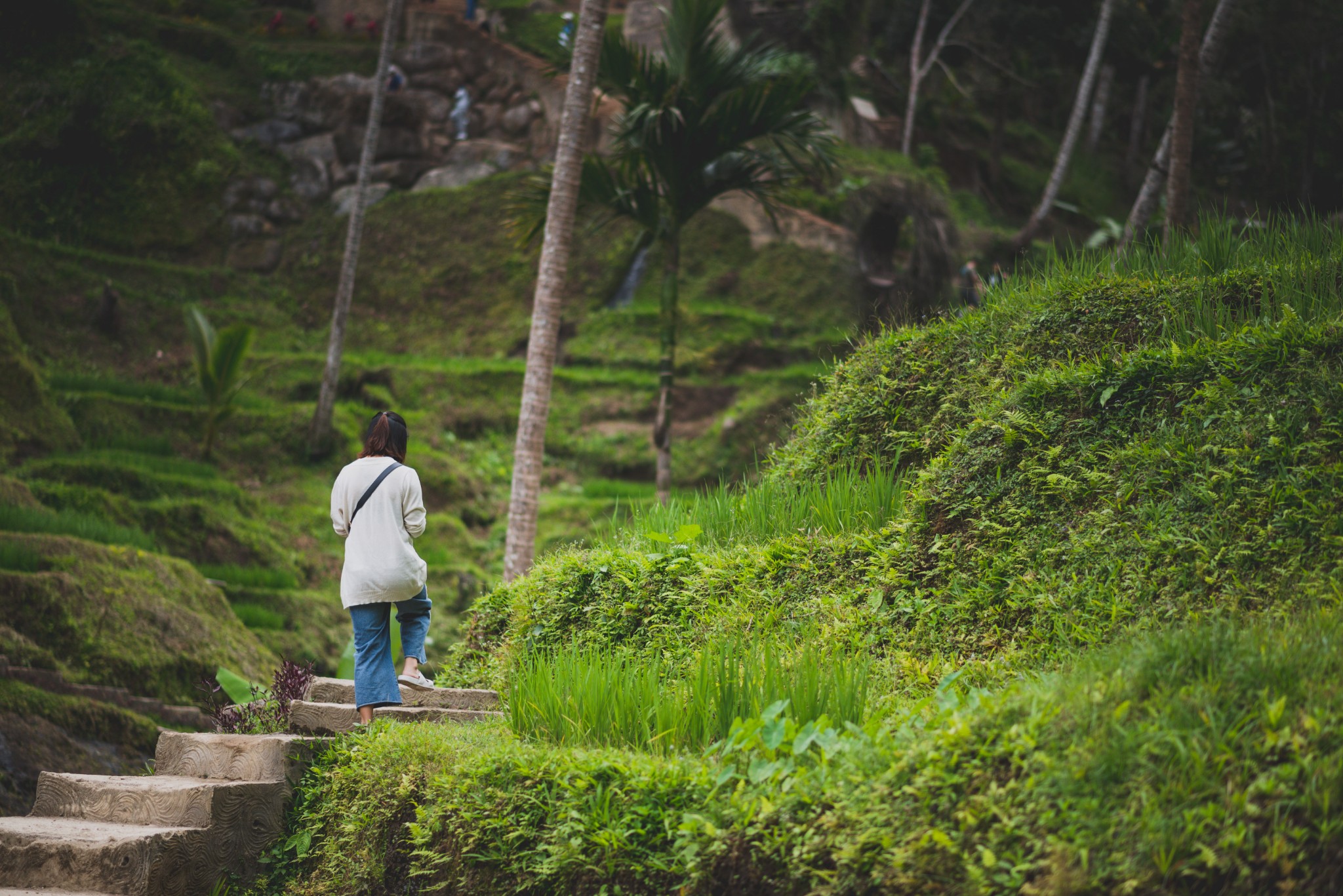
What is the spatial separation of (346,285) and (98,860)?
13117 millimetres

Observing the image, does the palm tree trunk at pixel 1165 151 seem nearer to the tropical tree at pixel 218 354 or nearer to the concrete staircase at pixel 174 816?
the concrete staircase at pixel 174 816

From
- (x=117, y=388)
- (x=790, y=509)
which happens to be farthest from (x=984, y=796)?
(x=117, y=388)

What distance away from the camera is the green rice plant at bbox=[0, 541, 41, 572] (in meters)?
8.06

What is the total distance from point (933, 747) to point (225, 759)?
142 inches

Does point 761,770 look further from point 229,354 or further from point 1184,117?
point 229,354

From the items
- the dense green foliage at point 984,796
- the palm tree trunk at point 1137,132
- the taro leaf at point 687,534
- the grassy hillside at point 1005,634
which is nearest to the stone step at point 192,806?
the grassy hillside at point 1005,634

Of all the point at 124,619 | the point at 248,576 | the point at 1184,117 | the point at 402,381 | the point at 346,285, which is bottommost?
the point at 248,576

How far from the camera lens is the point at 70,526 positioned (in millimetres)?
9141

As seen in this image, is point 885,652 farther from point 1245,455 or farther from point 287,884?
point 287,884

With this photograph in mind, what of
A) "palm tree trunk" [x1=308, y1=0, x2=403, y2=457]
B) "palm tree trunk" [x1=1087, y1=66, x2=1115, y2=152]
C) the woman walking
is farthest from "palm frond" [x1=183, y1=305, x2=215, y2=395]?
"palm tree trunk" [x1=1087, y1=66, x2=1115, y2=152]

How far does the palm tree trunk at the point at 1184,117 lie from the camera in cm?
999

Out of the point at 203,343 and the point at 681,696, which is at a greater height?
the point at 203,343

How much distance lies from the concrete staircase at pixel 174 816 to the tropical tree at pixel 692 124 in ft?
18.8

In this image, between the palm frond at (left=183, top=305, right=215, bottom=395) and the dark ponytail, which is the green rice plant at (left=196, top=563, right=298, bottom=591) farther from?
the dark ponytail
